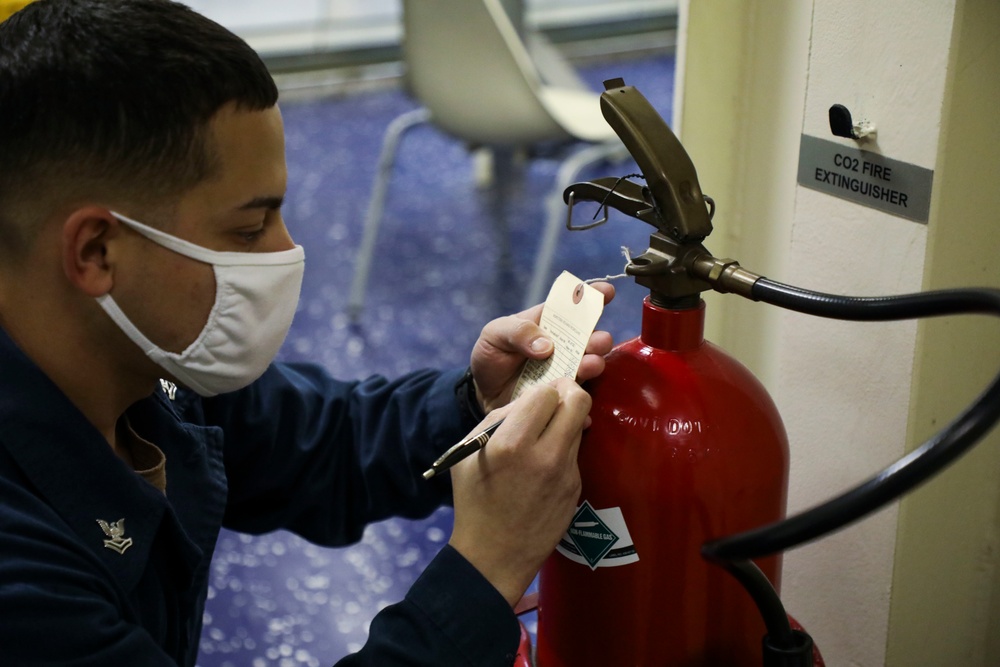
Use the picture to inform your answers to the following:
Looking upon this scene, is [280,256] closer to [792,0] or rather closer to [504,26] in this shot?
[792,0]

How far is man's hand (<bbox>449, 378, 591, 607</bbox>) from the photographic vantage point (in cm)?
79

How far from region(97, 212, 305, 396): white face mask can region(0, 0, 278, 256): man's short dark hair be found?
0.19 feet

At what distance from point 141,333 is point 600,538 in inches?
15.5

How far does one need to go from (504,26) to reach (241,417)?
1.41 metres

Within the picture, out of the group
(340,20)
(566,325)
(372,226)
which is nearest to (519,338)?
(566,325)

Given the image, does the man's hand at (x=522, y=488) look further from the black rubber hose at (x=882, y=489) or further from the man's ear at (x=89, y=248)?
the man's ear at (x=89, y=248)

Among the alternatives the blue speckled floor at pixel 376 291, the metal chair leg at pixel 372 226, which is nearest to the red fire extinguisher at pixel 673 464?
the blue speckled floor at pixel 376 291

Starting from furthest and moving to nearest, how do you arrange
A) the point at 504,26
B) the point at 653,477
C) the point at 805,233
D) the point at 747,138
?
the point at 504,26 < the point at 747,138 < the point at 805,233 < the point at 653,477

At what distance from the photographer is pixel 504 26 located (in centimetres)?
227

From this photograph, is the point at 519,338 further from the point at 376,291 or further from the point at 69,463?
the point at 376,291

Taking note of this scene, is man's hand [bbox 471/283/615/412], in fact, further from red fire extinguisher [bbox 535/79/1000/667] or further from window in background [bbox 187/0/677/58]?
window in background [bbox 187/0/677/58]

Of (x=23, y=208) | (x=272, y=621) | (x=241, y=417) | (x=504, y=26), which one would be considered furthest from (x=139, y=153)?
(x=504, y=26)

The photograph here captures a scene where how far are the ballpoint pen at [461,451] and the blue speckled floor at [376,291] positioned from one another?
85cm

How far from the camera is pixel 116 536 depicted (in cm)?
85
